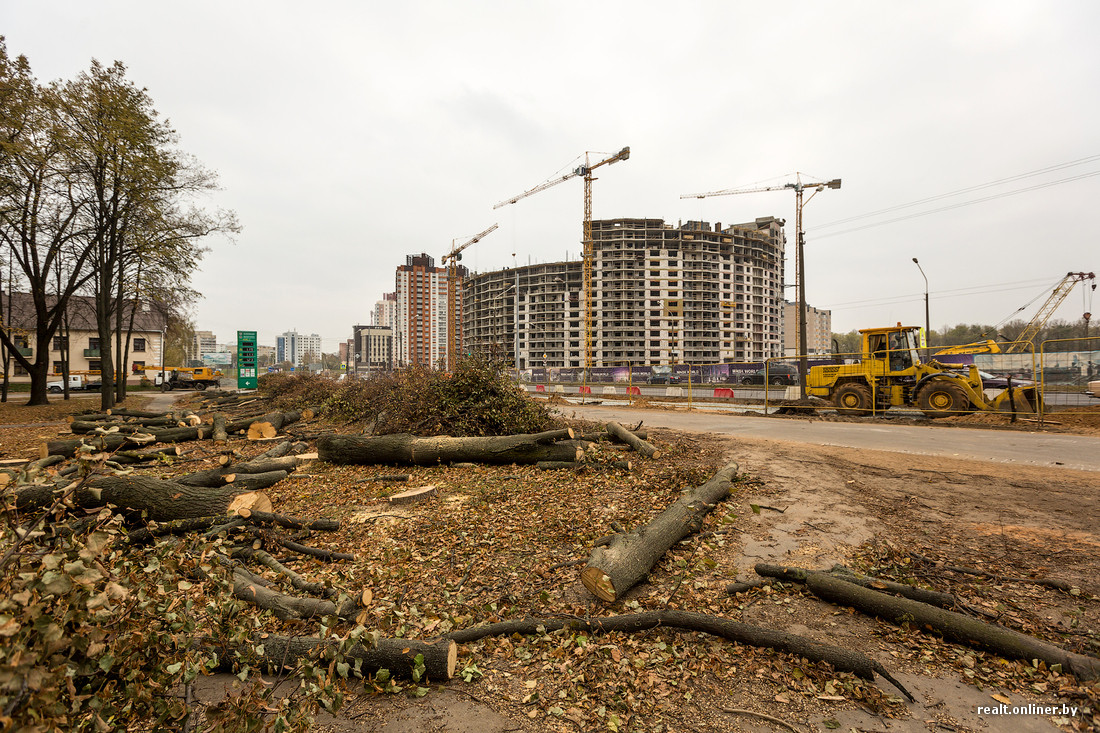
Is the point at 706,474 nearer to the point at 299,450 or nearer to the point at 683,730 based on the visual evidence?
the point at 683,730

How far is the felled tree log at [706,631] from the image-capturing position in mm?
2945

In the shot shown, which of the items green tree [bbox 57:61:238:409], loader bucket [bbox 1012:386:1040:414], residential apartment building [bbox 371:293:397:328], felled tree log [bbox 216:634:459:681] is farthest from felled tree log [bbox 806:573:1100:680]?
residential apartment building [bbox 371:293:397:328]

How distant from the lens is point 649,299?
314ft

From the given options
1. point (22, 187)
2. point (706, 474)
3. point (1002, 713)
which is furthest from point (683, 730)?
point (22, 187)

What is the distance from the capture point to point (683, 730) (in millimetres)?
2611

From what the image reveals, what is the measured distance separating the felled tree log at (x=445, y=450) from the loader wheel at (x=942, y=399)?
1344cm

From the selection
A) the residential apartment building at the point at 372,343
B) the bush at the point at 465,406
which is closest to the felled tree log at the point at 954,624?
the bush at the point at 465,406

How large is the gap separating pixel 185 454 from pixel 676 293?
96185 mm

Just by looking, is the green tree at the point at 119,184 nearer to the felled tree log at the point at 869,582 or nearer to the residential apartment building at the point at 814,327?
the felled tree log at the point at 869,582

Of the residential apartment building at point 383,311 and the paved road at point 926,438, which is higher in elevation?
the residential apartment building at point 383,311

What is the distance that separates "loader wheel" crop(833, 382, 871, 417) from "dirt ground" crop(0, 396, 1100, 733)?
8894 millimetres

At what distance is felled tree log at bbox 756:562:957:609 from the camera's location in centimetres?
343

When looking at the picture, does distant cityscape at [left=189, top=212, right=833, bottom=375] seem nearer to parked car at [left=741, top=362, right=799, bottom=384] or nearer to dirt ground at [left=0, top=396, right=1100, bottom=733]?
parked car at [left=741, top=362, right=799, bottom=384]

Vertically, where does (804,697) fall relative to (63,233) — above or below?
below
